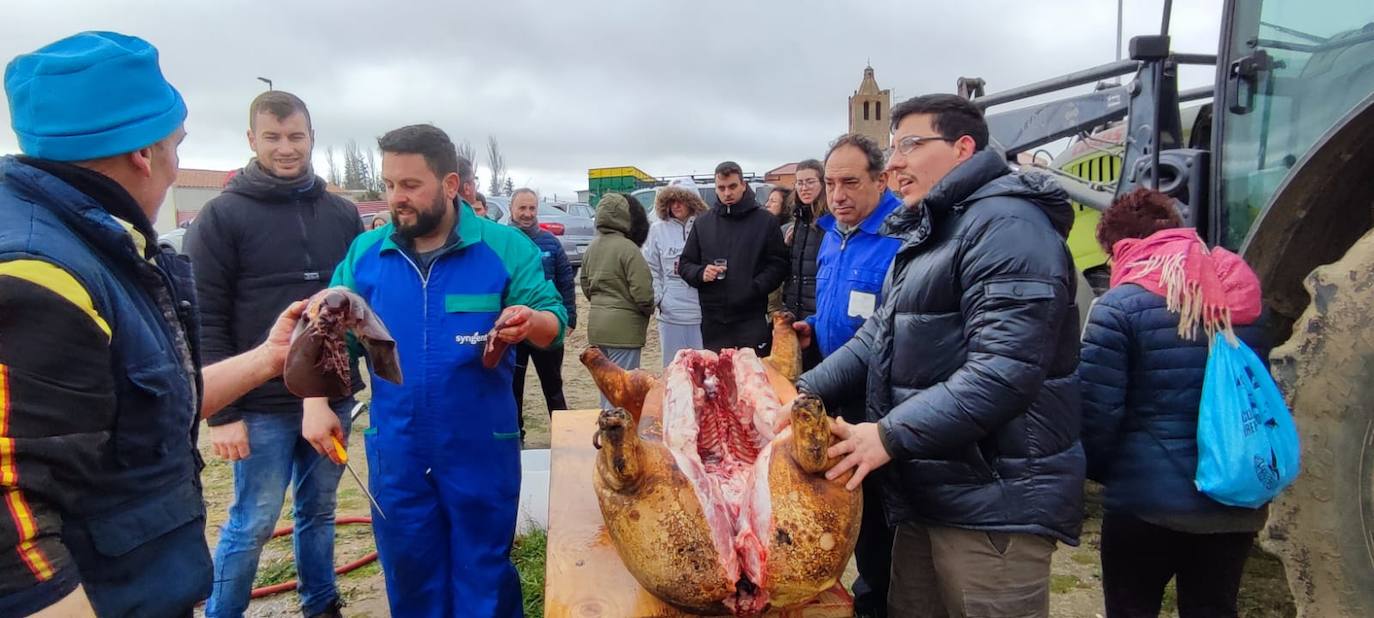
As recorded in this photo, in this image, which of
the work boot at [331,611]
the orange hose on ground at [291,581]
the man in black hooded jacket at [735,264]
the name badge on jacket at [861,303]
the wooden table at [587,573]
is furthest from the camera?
the man in black hooded jacket at [735,264]

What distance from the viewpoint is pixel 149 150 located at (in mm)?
1632

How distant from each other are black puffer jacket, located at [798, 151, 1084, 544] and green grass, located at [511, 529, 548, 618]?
2.05 metres

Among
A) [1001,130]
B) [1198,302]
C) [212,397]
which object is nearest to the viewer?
[212,397]

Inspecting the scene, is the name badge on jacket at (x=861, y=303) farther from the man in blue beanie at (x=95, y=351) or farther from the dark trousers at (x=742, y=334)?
the man in blue beanie at (x=95, y=351)

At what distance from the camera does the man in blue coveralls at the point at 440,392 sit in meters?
2.82

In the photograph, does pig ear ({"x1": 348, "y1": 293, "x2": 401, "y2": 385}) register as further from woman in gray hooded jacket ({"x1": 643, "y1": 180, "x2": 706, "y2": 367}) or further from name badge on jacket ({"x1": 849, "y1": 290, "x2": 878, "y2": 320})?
woman in gray hooded jacket ({"x1": 643, "y1": 180, "x2": 706, "y2": 367})

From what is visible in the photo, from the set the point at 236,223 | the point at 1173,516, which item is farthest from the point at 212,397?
the point at 1173,516

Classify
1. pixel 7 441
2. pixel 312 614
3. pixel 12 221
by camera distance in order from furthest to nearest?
pixel 312 614, pixel 12 221, pixel 7 441

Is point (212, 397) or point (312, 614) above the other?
point (212, 397)

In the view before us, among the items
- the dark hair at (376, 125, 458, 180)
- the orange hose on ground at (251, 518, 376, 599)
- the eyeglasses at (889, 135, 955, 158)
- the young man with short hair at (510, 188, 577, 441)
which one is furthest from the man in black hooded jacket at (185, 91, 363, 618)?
the young man with short hair at (510, 188, 577, 441)

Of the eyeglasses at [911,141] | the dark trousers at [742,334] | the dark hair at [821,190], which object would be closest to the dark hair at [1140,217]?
the eyeglasses at [911,141]

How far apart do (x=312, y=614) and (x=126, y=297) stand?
2565 millimetres

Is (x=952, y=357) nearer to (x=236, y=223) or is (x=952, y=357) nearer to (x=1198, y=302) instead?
(x=1198, y=302)

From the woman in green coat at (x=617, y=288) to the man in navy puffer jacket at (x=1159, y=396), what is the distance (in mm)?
3780
